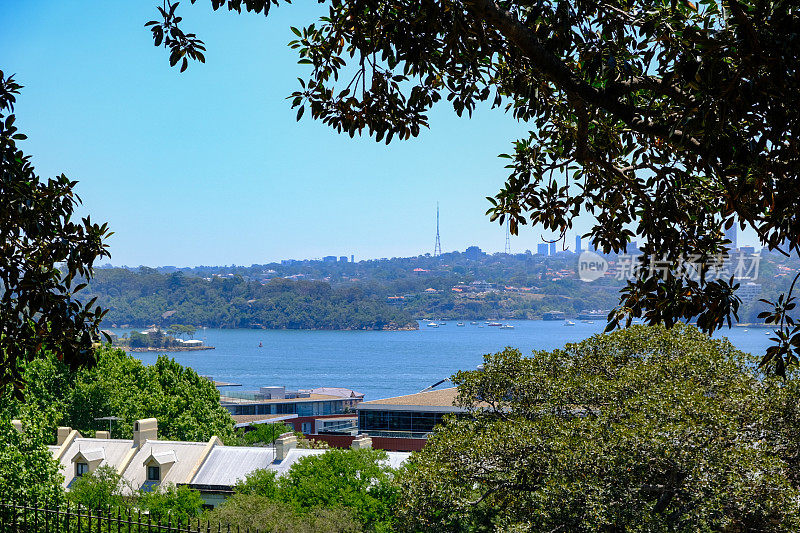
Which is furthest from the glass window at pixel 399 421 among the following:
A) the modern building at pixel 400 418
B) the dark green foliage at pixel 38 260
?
the dark green foliage at pixel 38 260

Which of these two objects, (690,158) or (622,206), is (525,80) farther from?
(690,158)

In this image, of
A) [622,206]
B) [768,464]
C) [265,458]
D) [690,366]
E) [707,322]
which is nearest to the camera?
[707,322]

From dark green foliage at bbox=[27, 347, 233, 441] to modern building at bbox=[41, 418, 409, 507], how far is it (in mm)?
4129

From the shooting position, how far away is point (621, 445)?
14.3 meters

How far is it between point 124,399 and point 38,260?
3767 centimetres

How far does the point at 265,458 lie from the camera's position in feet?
113

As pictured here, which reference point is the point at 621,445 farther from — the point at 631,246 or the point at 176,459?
the point at 631,246

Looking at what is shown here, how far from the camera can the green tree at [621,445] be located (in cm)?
1378

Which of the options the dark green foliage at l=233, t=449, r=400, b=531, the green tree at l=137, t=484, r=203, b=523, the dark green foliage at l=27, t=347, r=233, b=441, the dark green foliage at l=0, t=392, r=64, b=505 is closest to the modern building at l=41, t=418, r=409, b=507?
the dark green foliage at l=27, t=347, r=233, b=441

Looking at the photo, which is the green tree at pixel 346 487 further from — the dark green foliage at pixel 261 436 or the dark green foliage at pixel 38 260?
the dark green foliage at pixel 261 436

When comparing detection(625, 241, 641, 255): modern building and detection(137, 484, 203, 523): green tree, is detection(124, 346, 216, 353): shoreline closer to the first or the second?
detection(625, 241, 641, 255): modern building

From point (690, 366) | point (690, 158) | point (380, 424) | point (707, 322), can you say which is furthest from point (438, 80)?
point (380, 424)

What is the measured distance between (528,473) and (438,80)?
37.0ft

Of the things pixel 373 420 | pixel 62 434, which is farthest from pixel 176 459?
pixel 373 420
